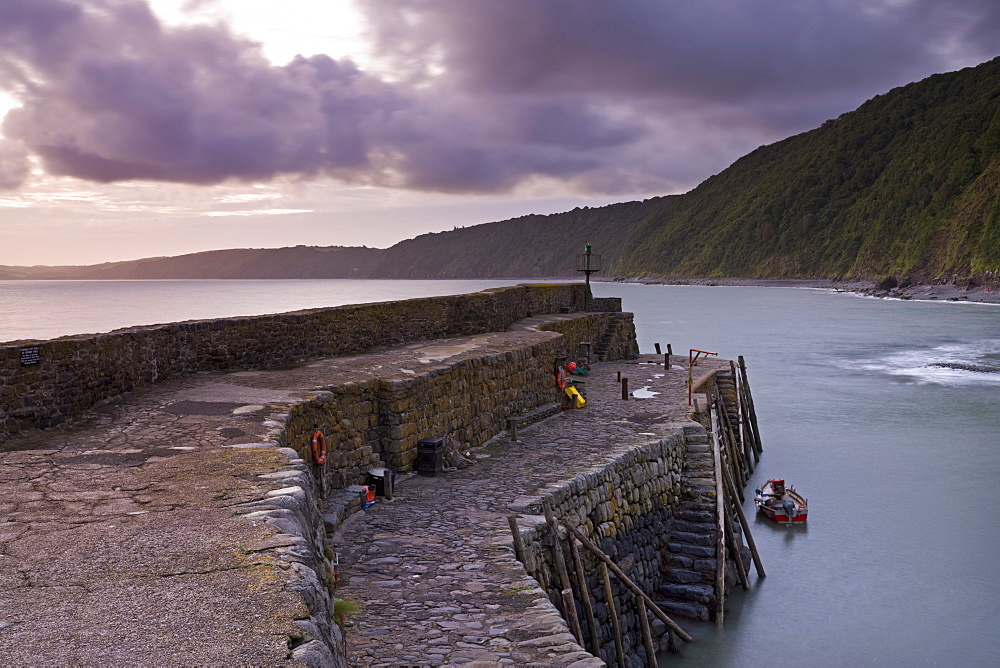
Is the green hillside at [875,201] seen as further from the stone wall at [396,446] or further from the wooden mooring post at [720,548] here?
the stone wall at [396,446]

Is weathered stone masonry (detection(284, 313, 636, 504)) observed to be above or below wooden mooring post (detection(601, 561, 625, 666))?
above

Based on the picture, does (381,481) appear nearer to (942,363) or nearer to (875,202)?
(942,363)

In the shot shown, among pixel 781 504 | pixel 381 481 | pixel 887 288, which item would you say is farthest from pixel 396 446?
pixel 887 288

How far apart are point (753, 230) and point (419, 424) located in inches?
6541

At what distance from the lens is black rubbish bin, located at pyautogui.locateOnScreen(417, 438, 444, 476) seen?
499 inches

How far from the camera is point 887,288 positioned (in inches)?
4628

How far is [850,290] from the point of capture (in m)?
135

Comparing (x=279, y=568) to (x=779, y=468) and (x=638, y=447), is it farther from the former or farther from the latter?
(x=779, y=468)

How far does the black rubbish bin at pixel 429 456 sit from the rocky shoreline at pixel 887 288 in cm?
9560

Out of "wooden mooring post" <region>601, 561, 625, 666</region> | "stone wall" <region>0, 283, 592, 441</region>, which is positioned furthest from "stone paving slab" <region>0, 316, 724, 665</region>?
"wooden mooring post" <region>601, 561, 625, 666</region>

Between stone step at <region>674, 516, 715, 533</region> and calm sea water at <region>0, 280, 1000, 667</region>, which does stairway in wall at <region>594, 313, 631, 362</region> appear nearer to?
calm sea water at <region>0, 280, 1000, 667</region>

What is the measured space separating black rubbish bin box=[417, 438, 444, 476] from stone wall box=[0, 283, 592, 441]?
354 centimetres

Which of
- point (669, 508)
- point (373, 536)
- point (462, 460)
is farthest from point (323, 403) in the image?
point (669, 508)

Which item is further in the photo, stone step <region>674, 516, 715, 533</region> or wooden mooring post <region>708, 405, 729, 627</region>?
stone step <region>674, 516, 715, 533</region>
